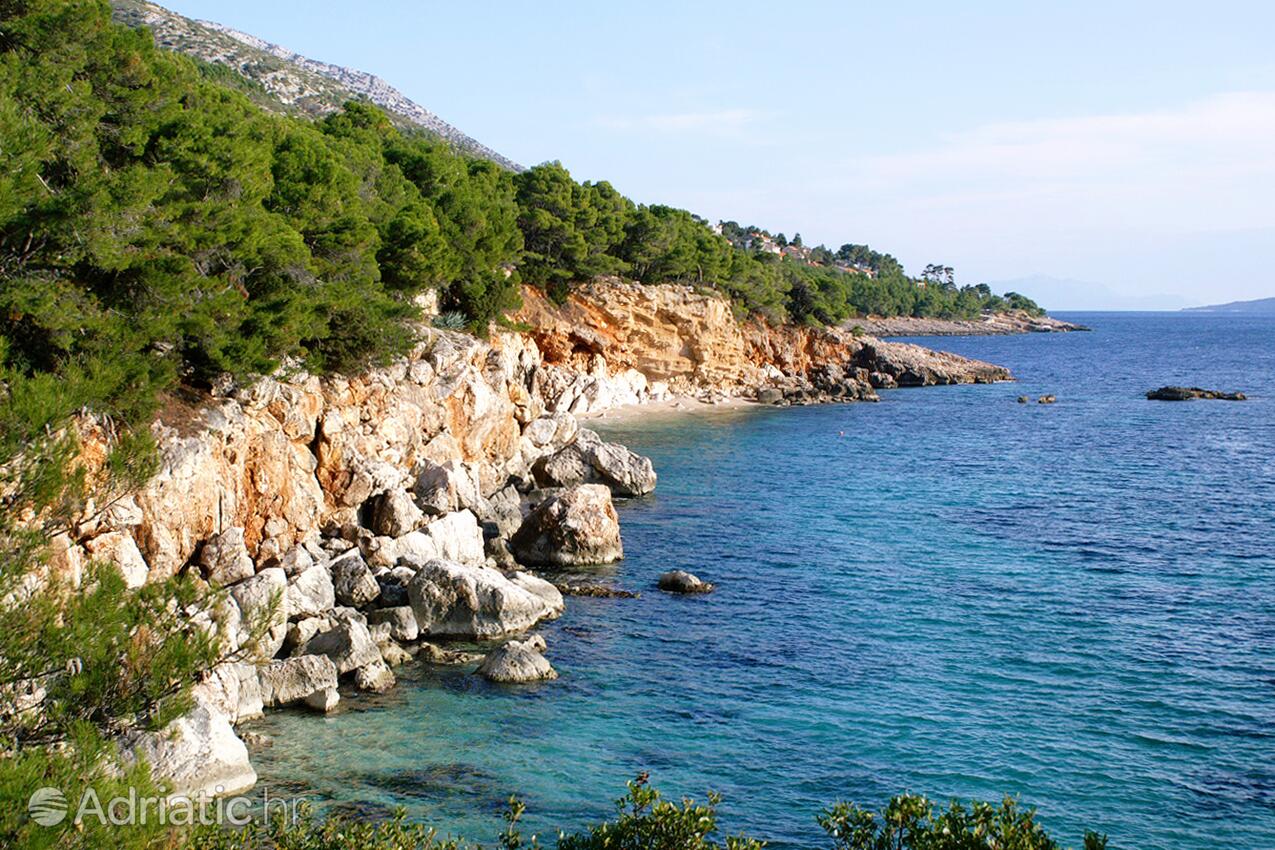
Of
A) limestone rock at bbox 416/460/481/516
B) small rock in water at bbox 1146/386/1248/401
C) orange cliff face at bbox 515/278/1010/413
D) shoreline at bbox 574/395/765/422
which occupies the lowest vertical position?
limestone rock at bbox 416/460/481/516

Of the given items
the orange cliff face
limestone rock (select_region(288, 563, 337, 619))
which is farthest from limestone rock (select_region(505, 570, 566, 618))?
the orange cliff face

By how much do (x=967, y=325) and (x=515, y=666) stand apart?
6451 inches

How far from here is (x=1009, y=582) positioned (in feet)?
96.3

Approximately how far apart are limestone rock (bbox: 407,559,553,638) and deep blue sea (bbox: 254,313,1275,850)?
131 cm

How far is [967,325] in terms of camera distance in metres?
173

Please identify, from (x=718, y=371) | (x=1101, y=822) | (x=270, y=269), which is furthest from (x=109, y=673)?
(x=718, y=371)

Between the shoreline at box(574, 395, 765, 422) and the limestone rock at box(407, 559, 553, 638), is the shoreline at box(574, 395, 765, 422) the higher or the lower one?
the higher one

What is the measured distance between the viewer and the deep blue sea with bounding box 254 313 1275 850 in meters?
17.1

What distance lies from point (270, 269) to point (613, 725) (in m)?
16.3

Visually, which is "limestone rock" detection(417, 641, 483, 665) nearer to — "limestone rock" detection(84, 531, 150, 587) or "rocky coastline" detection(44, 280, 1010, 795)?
"rocky coastline" detection(44, 280, 1010, 795)

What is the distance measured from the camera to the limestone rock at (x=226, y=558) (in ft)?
77.5

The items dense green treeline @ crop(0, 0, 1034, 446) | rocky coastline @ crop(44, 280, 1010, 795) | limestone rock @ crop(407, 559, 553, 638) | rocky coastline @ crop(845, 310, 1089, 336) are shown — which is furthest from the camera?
rocky coastline @ crop(845, 310, 1089, 336)

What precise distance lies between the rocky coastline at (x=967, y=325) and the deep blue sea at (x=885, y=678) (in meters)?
99.9

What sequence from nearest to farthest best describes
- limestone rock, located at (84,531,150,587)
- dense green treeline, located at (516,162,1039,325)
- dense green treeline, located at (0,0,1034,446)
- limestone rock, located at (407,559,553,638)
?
limestone rock, located at (84,531,150,587)
dense green treeline, located at (0,0,1034,446)
limestone rock, located at (407,559,553,638)
dense green treeline, located at (516,162,1039,325)
